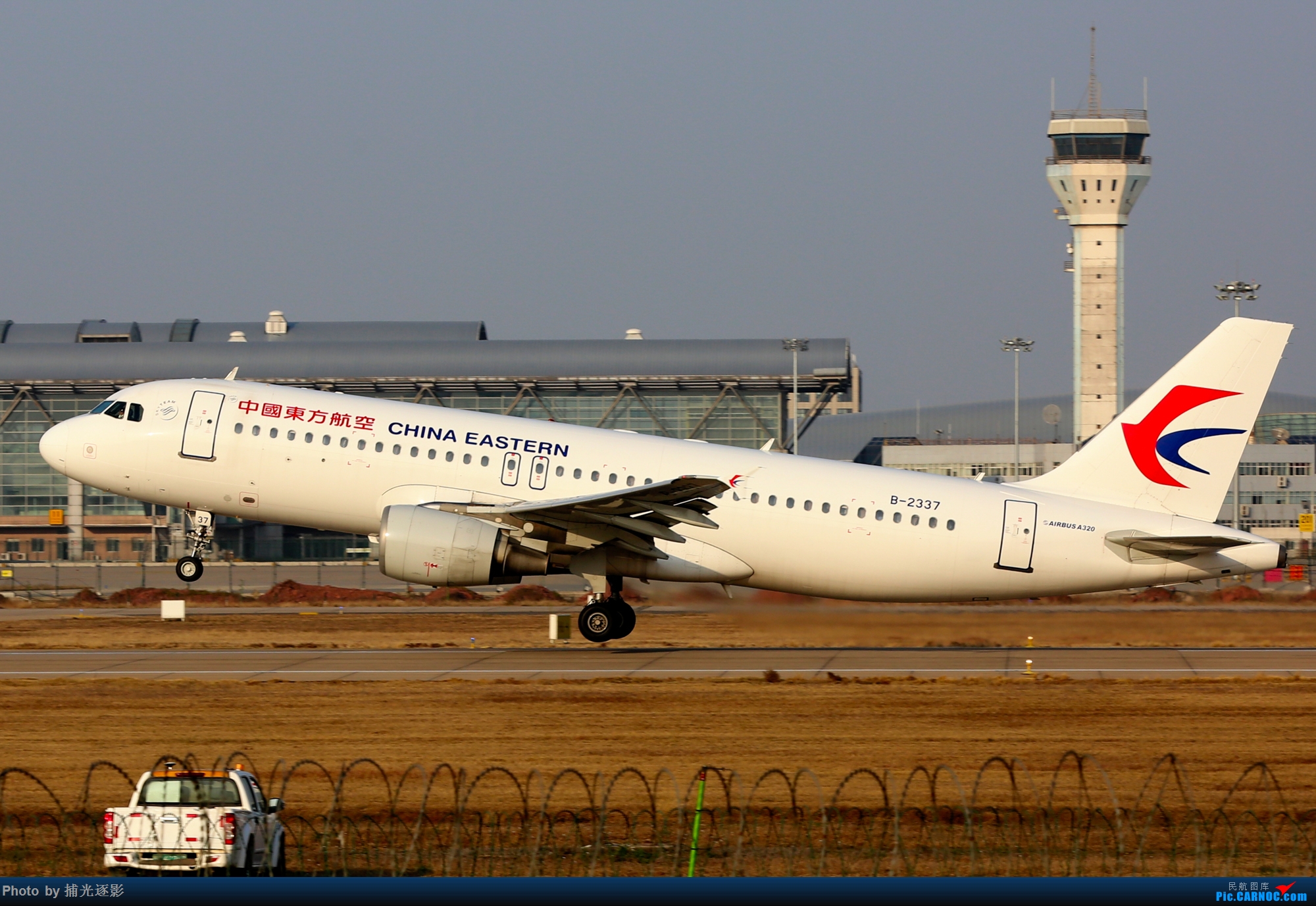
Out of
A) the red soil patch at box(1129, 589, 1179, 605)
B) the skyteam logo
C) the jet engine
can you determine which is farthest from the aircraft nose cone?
the red soil patch at box(1129, 589, 1179, 605)

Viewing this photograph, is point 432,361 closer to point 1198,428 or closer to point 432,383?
point 432,383

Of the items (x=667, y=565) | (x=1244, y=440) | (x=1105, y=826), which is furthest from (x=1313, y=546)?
(x=1105, y=826)

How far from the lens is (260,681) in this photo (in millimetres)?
25125

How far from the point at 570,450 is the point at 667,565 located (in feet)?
9.94

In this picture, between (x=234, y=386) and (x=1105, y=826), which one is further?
(x=234, y=386)

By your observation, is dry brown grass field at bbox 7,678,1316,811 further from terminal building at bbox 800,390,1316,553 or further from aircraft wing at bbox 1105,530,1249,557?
terminal building at bbox 800,390,1316,553

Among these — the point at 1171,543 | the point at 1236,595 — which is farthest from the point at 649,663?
the point at 1236,595

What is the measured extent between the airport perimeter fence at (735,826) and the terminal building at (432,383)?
68952mm

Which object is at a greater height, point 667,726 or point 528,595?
point 528,595

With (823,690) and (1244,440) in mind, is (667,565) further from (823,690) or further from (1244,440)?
(1244,440)

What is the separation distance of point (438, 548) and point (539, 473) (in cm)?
295

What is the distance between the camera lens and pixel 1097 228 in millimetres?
125938

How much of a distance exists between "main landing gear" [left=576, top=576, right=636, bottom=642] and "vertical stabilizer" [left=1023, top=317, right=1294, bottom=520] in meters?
9.77

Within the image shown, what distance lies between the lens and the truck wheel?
3023cm
